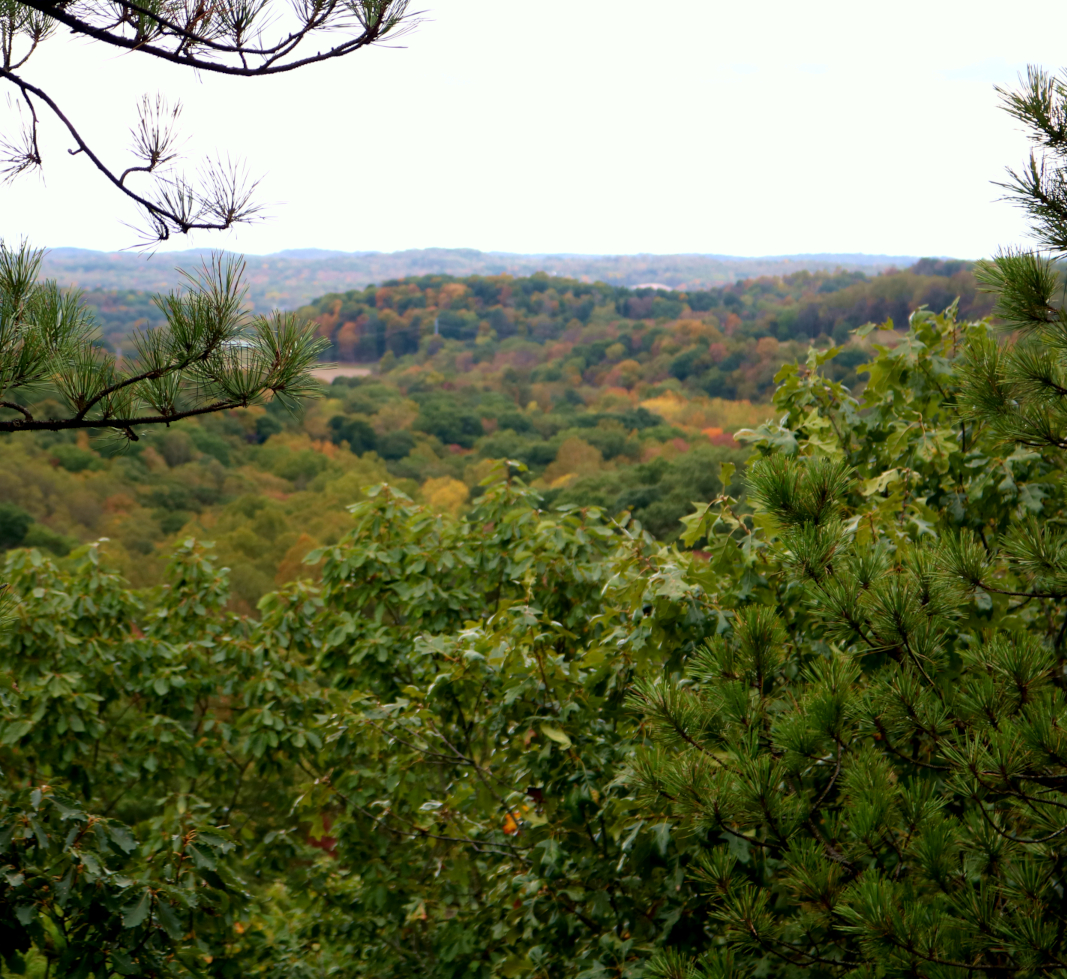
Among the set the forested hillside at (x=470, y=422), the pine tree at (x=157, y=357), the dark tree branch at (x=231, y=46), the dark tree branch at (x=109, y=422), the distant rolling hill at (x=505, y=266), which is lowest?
the forested hillside at (x=470, y=422)

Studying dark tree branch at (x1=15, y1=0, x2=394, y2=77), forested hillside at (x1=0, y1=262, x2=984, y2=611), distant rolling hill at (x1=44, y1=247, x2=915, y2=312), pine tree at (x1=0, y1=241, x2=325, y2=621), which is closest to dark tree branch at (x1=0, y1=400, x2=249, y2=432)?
pine tree at (x1=0, y1=241, x2=325, y2=621)

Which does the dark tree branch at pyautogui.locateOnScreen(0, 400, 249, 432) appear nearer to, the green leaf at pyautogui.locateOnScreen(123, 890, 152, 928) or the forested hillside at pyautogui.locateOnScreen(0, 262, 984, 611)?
the green leaf at pyautogui.locateOnScreen(123, 890, 152, 928)

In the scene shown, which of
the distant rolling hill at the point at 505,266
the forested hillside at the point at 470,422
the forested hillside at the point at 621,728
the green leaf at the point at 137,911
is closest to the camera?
the forested hillside at the point at 621,728

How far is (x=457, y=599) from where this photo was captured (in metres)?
4.25

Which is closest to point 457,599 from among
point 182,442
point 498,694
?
point 498,694

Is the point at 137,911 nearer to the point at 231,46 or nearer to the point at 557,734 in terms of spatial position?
the point at 557,734

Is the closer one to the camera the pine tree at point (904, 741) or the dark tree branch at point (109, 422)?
the pine tree at point (904, 741)

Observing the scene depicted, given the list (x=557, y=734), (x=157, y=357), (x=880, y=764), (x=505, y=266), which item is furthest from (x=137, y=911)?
(x=505, y=266)

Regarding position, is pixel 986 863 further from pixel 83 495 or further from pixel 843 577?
pixel 83 495

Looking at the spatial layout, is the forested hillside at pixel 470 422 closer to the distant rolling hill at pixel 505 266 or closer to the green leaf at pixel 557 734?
the distant rolling hill at pixel 505 266

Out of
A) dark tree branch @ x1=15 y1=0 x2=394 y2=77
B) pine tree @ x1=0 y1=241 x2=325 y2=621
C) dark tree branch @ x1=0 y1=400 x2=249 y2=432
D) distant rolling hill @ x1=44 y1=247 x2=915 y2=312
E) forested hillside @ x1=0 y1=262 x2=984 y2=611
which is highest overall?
distant rolling hill @ x1=44 y1=247 x2=915 y2=312

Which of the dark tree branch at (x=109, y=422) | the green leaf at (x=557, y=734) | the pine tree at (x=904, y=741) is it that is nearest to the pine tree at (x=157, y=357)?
the dark tree branch at (x=109, y=422)

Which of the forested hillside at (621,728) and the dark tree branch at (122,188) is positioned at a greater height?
the dark tree branch at (122,188)

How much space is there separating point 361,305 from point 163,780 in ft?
153
